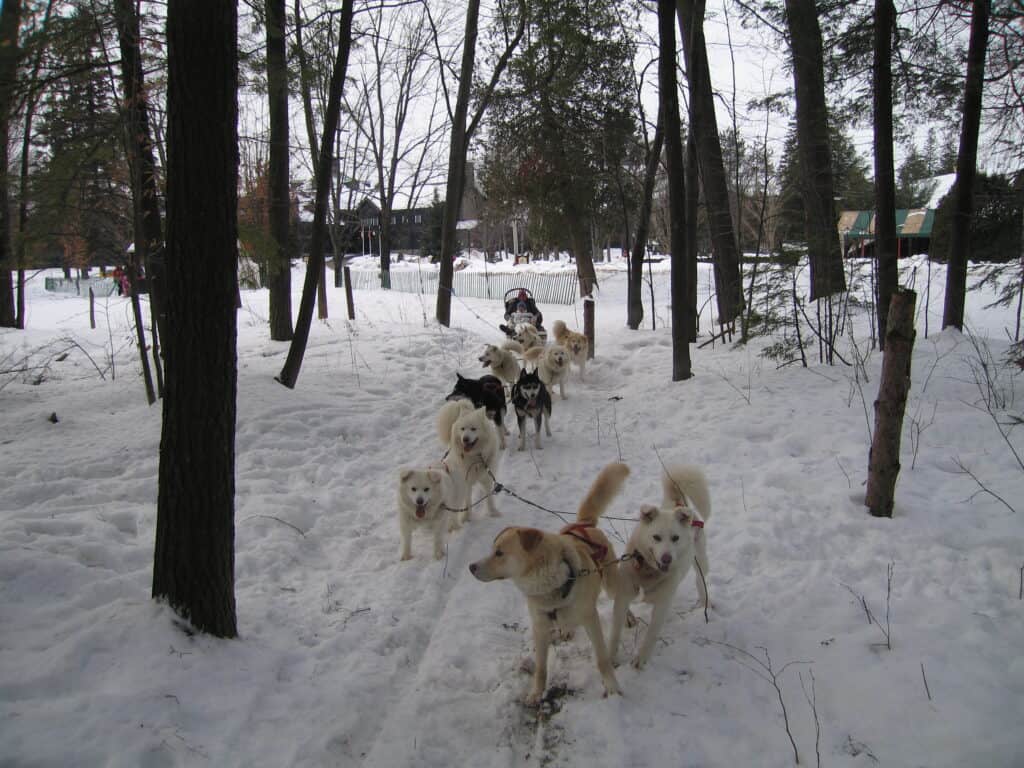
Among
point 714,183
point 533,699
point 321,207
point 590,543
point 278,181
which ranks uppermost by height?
point 278,181

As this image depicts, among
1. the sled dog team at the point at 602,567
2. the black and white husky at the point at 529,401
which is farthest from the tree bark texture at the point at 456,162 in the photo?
the sled dog team at the point at 602,567

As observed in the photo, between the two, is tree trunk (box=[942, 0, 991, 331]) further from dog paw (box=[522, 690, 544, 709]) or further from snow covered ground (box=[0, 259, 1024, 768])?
dog paw (box=[522, 690, 544, 709])

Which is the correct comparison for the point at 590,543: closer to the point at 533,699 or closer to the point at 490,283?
the point at 533,699

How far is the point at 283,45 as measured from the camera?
338 inches

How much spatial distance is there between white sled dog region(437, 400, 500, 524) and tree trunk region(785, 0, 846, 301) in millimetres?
5405

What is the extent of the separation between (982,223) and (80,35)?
12.2m

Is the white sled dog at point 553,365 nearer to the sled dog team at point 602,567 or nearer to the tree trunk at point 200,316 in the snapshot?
the sled dog team at point 602,567

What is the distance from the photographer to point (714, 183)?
1139cm

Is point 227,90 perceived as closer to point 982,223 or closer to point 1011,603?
point 1011,603

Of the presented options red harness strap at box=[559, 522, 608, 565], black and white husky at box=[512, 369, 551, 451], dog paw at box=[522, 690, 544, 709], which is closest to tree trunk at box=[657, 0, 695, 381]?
black and white husky at box=[512, 369, 551, 451]

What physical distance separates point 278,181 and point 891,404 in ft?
38.3

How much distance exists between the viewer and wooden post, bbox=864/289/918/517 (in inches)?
156

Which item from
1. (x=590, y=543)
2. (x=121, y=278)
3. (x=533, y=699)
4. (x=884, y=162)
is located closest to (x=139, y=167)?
(x=121, y=278)

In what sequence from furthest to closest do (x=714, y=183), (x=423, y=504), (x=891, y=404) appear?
1. (x=714, y=183)
2. (x=423, y=504)
3. (x=891, y=404)
